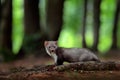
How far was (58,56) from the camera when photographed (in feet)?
39.2

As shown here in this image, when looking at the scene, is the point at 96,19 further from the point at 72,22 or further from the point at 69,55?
the point at 69,55

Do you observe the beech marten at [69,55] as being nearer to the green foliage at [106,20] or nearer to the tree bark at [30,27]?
the tree bark at [30,27]

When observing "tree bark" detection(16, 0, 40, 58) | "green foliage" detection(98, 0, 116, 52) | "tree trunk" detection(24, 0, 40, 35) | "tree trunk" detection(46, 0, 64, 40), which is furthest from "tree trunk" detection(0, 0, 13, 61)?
"green foliage" detection(98, 0, 116, 52)

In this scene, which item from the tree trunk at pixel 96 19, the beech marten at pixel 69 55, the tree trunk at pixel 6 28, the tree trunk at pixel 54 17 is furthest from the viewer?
the tree trunk at pixel 96 19

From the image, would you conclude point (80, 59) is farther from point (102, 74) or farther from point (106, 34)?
point (106, 34)

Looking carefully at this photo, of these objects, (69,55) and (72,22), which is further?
(72,22)

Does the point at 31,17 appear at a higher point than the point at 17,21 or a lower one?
higher

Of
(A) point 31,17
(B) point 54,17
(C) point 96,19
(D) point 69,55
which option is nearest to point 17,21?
(C) point 96,19

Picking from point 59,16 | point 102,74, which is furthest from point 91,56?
point 59,16

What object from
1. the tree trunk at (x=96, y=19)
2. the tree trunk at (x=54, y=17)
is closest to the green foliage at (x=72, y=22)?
the tree trunk at (x=96, y=19)

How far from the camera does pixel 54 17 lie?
22.0 metres

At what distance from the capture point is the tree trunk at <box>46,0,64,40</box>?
71.4ft

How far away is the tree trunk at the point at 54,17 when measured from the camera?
21.8 meters

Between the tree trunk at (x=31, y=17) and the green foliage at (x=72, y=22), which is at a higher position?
the tree trunk at (x=31, y=17)
